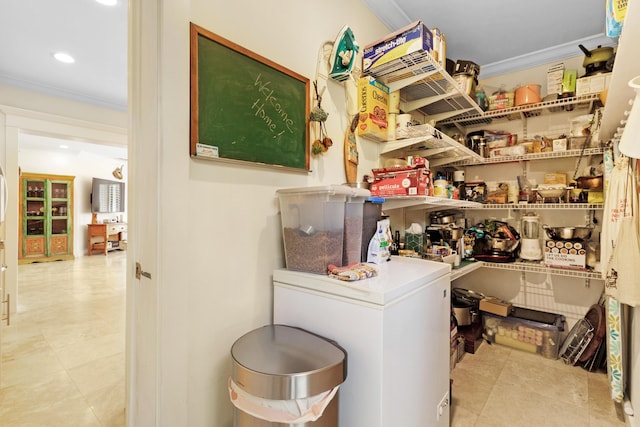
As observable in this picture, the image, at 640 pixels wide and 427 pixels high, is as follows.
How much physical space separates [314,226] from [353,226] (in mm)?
235

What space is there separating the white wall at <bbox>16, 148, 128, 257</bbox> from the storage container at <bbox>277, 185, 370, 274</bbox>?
8.20 m

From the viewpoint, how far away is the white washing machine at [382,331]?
1.04 m

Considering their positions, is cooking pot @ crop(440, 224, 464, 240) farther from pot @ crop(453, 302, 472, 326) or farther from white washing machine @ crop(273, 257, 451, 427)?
white washing machine @ crop(273, 257, 451, 427)

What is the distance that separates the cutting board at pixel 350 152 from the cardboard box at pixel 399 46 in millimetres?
356

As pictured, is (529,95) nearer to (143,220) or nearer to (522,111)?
(522,111)

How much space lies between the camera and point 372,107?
1.84 metres

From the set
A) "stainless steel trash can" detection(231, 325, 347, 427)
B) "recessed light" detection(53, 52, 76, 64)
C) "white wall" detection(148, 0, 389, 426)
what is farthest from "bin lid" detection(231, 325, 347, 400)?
"recessed light" detection(53, 52, 76, 64)

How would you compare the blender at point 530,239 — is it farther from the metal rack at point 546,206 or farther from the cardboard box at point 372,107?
the cardboard box at point 372,107

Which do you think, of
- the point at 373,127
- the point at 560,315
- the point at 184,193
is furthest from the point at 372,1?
the point at 560,315

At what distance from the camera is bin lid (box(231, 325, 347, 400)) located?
0.87 metres

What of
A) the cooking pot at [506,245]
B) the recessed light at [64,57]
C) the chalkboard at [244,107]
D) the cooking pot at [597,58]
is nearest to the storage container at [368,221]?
the chalkboard at [244,107]

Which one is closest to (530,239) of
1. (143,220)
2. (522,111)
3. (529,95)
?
(522,111)

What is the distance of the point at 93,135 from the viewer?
384cm

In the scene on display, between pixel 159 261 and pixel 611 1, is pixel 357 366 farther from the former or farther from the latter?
pixel 611 1
